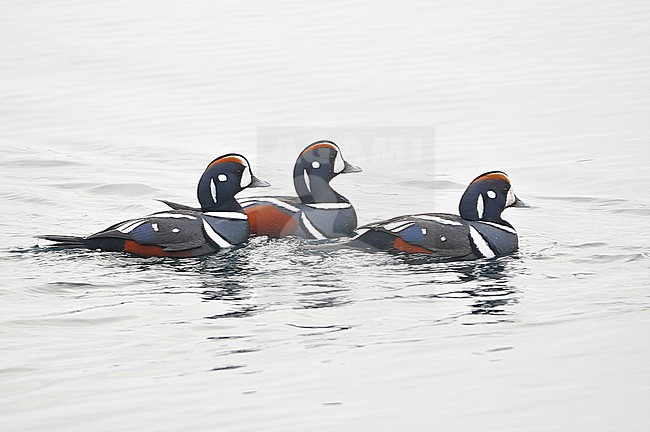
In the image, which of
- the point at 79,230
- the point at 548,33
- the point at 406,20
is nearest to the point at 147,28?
the point at 406,20

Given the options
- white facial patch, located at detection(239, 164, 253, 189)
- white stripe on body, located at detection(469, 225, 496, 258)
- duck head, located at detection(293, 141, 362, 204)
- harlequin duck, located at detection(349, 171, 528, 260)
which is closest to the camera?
harlequin duck, located at detection(349, 171, 528, 260)

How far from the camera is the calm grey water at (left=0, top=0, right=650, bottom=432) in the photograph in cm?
723

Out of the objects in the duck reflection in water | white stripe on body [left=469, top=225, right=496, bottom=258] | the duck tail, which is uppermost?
the duck tail

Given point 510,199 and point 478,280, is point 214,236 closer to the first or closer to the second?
point 478,280

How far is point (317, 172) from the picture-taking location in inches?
479

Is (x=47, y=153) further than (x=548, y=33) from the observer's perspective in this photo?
No

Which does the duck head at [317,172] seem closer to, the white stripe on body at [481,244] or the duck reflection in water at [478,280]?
the duck reflection in water at [478,280]

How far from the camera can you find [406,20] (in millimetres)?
23047

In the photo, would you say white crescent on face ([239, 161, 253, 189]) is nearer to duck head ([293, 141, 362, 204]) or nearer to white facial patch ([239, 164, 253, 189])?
white facial patch ([239, 164, 253, 189])

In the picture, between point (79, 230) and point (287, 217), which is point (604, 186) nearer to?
point (287, 217)

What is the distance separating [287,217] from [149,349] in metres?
4.00

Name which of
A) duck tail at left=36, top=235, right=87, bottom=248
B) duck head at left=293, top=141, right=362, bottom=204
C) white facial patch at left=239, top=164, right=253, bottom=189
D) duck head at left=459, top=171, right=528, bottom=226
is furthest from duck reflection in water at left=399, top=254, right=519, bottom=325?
duck tail at left=36, top=235, right=87, bottom=248

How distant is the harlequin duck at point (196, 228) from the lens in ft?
35.7

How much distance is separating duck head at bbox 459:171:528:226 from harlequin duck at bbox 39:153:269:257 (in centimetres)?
206
